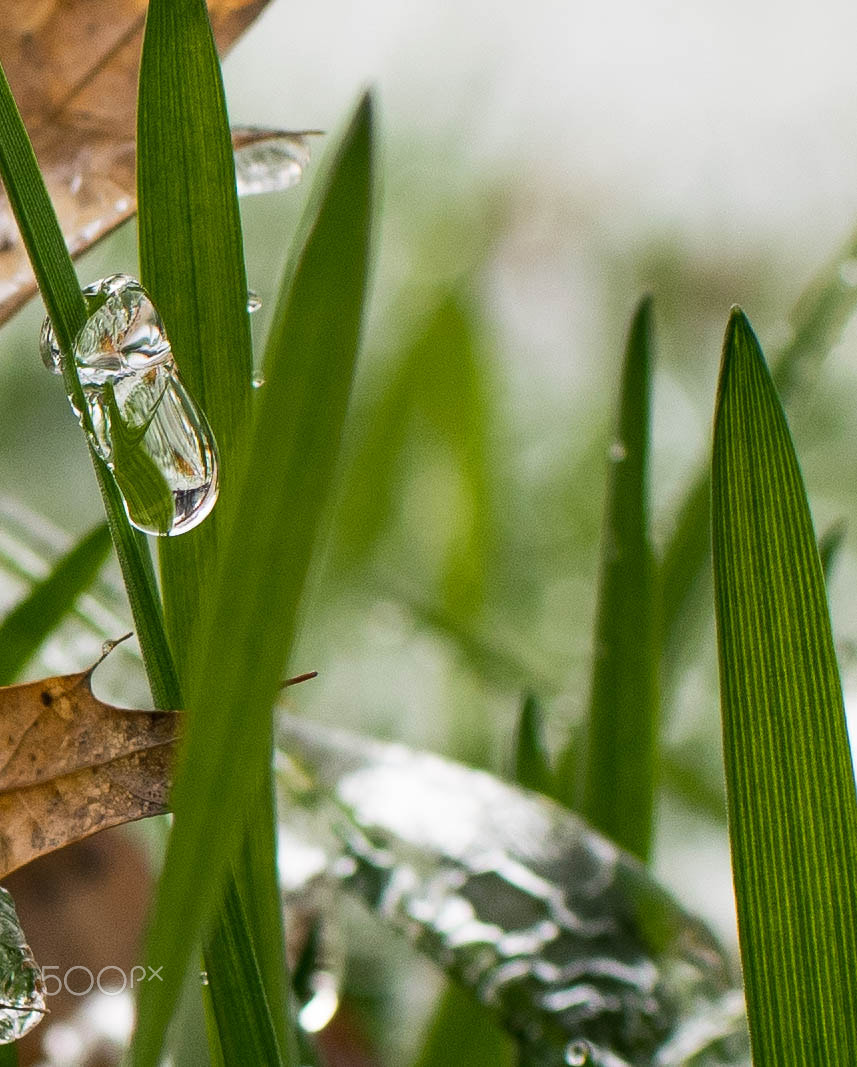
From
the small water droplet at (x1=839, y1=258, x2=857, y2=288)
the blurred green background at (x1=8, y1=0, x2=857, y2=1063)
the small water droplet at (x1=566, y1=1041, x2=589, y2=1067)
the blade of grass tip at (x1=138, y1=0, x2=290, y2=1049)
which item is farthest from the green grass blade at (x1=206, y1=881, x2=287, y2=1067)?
the blurred green background at (x1=8, y1=0, x2=857, y2=1063)

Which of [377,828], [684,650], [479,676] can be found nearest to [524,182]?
[479,676]

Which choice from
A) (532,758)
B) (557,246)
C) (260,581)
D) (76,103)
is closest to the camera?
(260,581)

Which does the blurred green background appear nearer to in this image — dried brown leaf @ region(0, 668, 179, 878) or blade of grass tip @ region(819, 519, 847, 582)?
blade of grass tip @ region(819, 519, 847, 582)

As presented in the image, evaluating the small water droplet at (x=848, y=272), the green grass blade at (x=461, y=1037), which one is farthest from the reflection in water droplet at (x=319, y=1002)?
the small water droplet at (x=848, y=272)

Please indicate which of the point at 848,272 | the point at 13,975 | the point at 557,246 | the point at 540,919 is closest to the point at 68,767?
the point at 13,975

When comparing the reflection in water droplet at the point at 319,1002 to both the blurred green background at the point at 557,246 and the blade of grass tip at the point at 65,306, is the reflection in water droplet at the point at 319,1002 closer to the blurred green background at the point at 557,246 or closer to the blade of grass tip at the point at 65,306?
the blade of grass tip at the point at 65,306

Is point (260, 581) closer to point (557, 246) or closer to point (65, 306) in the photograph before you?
point (65, 306)
